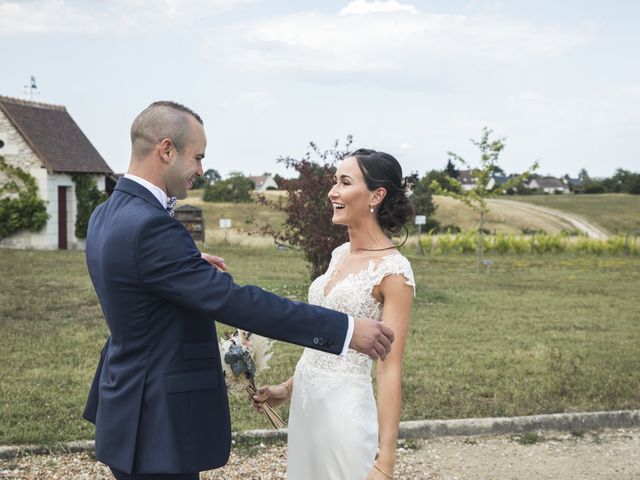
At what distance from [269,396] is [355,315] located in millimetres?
771

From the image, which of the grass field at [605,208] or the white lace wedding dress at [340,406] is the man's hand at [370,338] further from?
the grass field at [605,208]

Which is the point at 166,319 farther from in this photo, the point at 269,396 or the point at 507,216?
the point at 507,216

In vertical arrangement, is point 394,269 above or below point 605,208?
above

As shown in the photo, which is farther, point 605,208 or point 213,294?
point 605,208

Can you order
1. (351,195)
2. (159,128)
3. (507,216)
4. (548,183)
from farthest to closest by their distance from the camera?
(548,183), (507,216), (351,195), (159,128)

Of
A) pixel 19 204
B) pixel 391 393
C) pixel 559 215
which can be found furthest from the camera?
pixel 559 215

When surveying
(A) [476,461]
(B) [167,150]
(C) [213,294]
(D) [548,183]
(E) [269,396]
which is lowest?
(A) [476,461]

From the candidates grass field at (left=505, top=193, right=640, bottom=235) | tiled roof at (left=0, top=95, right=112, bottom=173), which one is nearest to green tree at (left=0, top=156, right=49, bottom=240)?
tiled roof at (left=0, top=95, right=112, bottom=173)

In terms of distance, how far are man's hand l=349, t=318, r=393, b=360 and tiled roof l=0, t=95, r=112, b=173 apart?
3087cm

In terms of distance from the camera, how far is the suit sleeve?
9.55 ft

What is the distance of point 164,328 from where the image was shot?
303 centimetres

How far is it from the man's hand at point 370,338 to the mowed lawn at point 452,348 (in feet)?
14.5

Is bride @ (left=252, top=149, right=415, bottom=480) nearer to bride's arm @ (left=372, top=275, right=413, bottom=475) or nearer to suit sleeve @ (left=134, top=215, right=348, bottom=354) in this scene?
bride's arm @ (left=372, top=275, right=413, bottom=475)

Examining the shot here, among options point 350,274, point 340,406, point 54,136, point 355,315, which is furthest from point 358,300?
point 54,136
